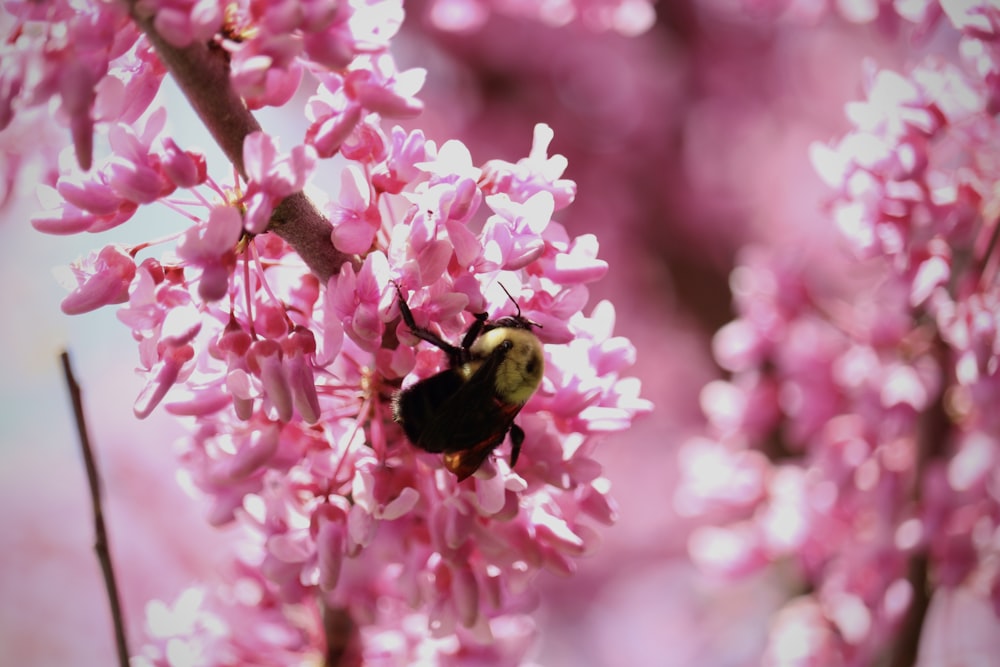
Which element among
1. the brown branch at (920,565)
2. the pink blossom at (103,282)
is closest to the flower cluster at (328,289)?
the pink blossom at (103,282)

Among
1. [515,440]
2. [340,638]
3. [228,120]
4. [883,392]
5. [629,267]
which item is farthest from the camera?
[629,267]

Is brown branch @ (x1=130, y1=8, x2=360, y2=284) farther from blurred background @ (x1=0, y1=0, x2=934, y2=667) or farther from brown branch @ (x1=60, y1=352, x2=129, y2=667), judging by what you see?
blurred background @ (x1=0, y1=0, x2=934, y2=667)

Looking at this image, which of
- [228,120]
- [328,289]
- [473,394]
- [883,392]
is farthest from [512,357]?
[883,392]

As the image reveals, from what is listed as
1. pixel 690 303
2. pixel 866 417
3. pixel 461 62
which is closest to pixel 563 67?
pixel 461 62

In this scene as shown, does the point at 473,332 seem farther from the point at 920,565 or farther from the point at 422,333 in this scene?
the point at 920,565

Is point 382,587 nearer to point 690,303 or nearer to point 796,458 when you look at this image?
point 796,458

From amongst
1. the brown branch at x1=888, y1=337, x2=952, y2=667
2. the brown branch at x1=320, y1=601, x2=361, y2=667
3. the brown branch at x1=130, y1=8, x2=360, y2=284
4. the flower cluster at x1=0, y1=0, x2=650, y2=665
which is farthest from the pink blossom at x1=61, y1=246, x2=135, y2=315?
the brown branch at x1=888, y1=337, x2=952, y2=667

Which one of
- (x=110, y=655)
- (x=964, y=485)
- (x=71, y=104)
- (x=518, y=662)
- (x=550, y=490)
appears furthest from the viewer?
Result: (x=110, y=655)
